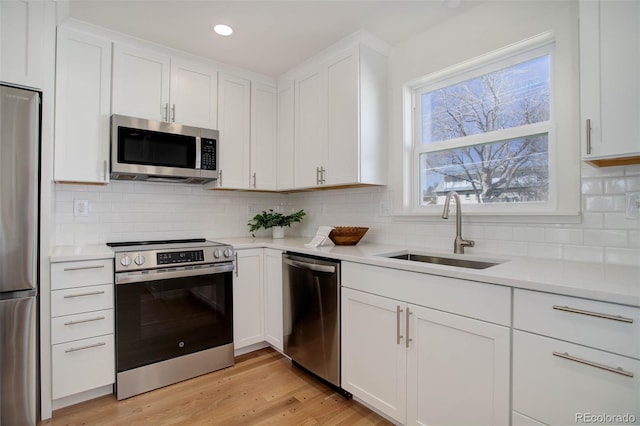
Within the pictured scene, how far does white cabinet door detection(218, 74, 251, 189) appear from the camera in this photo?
283cm

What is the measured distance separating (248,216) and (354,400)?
1993 mm

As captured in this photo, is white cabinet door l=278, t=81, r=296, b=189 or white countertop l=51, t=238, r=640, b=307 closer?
white countertop l=51, t=238, r=640, b=307

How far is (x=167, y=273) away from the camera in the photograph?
2.17m

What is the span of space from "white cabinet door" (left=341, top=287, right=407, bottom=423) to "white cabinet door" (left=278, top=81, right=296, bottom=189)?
1.39 metres

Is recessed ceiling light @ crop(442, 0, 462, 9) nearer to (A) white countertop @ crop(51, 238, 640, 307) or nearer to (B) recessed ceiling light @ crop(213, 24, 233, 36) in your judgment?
(B) recessed ceiling light @ crop(213, 24, 233, 36)

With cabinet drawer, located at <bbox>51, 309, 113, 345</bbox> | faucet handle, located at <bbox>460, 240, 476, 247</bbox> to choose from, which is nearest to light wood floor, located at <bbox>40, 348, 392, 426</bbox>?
cabinet drawer, located at <bbox>51, 309, 113, 345</bbox>

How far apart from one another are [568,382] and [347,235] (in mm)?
1563

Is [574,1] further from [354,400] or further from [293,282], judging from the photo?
→ [354,400]

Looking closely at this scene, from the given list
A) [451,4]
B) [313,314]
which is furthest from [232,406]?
[451,4]

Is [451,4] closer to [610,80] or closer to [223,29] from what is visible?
[610,80]

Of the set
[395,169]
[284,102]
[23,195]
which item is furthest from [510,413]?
[284,102]

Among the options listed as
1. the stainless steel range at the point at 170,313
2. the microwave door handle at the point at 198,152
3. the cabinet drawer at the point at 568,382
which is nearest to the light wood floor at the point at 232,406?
the stainless steel range at the point at 170,313

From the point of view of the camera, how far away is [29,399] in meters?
1.75

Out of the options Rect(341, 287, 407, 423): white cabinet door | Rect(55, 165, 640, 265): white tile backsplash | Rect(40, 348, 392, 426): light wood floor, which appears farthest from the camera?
Rect(40, 348, 392, 426): light wood floor
